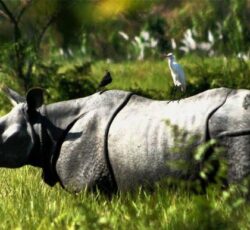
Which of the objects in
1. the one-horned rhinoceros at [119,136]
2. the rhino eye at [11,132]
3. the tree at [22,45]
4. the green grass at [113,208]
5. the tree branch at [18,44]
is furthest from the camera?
the tree branch at [18,44]

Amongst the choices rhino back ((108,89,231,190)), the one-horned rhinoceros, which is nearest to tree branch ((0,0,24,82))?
the one-horned rhinoceros

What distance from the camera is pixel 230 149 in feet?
14.6

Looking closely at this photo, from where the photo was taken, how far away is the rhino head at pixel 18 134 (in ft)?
16.3

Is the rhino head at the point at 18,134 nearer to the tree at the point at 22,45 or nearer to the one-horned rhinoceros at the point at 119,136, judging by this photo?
the one-horned rhinoceros at the point at 119,136

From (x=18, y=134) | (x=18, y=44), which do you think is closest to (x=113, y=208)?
(x=18, y=134)

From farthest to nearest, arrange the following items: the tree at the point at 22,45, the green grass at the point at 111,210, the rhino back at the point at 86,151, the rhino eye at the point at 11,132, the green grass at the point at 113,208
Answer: the tree at the point at 22,45
the rhino eye at the point at 11,132
the rhino back at the point at 86,151
the green grass at the point at 111,210
the green grass at the point at 113,208

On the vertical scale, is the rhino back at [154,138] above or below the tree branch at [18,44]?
above

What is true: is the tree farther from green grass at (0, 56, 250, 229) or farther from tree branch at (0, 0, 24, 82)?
green grass at (0, 56, 250, 229)

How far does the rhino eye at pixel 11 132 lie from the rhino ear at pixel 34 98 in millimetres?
139

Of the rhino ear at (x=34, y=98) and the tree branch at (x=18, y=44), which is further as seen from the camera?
the tree branch at (x=18, y=44)

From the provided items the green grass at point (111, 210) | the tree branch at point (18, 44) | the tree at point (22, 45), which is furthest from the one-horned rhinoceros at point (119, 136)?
the tree branch at point (18, 44)

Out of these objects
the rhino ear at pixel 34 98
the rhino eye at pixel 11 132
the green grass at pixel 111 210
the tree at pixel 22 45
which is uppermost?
the rhino ear at pixel 34 98

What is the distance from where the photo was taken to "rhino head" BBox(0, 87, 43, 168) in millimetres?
4977

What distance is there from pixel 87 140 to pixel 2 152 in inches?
20.7
